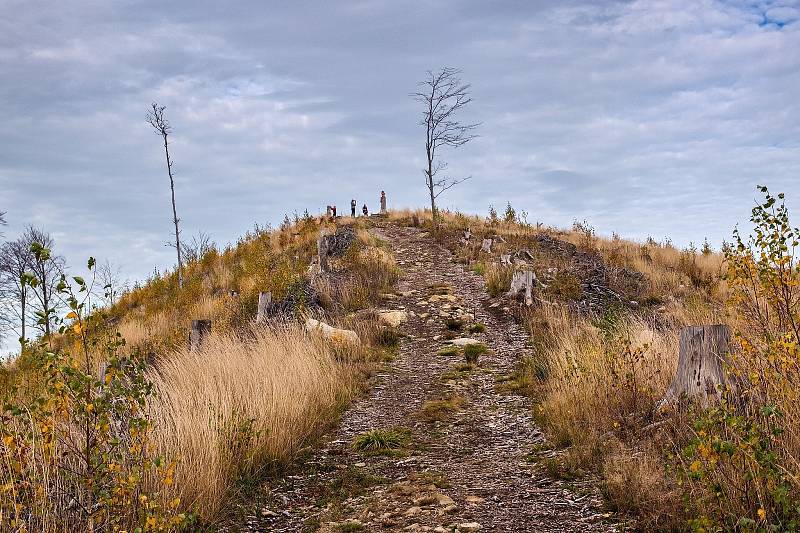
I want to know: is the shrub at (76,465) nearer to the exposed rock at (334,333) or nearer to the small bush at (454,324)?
the exposed rock at (334,333)

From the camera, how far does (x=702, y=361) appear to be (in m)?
5.23

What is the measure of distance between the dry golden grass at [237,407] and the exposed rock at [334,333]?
0.94 m

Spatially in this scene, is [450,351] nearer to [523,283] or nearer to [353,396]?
[353,396]

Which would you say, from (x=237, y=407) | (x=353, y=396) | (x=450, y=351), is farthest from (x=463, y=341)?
(x=237, y=407)

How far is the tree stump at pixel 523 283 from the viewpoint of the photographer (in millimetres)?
13188

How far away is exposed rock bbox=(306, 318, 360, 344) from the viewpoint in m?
10.4

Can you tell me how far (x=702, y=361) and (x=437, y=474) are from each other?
2654 mm

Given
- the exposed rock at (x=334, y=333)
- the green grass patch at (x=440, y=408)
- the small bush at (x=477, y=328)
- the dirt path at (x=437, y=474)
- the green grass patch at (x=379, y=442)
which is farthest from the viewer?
the small bush at (x=477, y=328)

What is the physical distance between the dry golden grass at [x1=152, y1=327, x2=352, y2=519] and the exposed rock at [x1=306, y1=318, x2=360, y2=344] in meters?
0.94

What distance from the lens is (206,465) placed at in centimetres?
455

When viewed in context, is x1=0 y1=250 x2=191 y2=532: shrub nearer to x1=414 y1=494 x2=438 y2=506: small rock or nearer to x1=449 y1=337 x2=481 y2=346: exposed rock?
x1=414 y1=494 x2=438 y2=506: small rock

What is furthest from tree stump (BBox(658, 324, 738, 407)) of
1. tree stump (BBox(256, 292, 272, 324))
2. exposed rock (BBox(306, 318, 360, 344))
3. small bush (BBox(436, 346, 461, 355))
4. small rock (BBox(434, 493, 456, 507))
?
tree stump (BBox(256, 292, 272, 324))

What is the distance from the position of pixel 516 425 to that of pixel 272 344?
12.7ft

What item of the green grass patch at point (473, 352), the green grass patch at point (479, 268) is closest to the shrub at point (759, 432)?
the green grass patch at point (473, 352)
